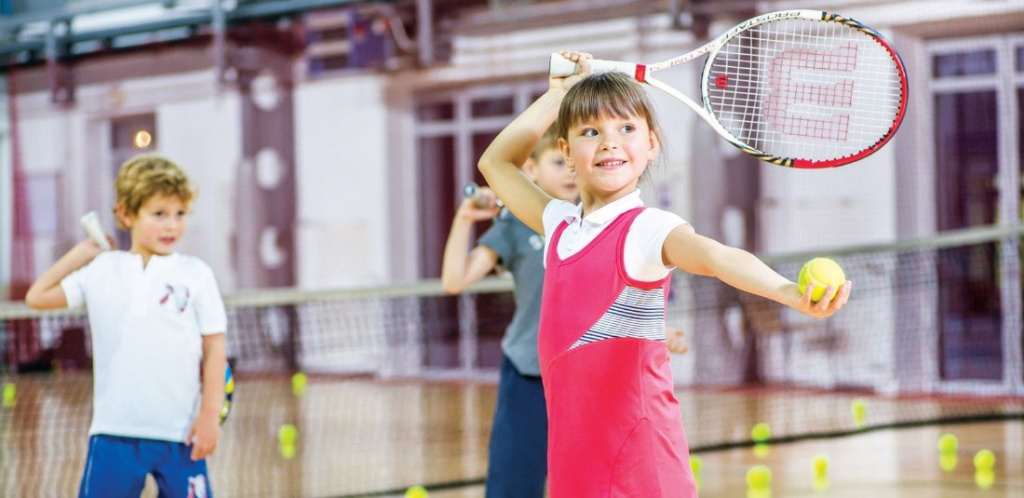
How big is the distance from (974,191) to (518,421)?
7.34 m

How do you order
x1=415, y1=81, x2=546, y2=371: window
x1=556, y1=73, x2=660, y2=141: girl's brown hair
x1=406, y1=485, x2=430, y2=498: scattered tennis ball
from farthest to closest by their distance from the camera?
x1=415, y1=81, x2=546, y2=371: window → x1=406, y1=485, x2=430, y2=498: scattered tennis ball → x1=556, y1=73, x2=660, y2=141: girl's brown hair

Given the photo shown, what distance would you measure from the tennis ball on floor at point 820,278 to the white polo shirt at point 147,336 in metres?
1.89

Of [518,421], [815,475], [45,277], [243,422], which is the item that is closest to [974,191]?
[815,475]

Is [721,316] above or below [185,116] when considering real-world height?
below

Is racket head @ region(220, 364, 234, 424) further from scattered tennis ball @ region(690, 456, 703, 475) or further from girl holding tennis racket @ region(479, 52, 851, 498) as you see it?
scattered tennis ball @ region(690, 456, 703, 475)

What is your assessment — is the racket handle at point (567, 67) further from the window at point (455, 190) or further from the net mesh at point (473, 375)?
the window at point (455, 190)

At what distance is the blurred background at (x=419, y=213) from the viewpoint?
28.7ft

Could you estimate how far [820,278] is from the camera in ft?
6.22

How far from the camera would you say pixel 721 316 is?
34.9 feet

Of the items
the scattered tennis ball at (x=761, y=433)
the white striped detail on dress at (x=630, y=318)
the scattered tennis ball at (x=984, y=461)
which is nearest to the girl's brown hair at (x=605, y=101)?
the white striped detail on dress at (x=630, y=318)

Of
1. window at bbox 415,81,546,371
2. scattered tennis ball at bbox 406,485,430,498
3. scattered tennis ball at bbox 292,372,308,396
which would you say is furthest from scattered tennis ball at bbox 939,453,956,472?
scattered tennis ball at bbox 292,372,308,396

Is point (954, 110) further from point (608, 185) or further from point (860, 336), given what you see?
point (608, 185)

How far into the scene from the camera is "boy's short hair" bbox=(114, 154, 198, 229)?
131 inches

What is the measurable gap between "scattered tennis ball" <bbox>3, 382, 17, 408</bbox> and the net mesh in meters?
0.03
